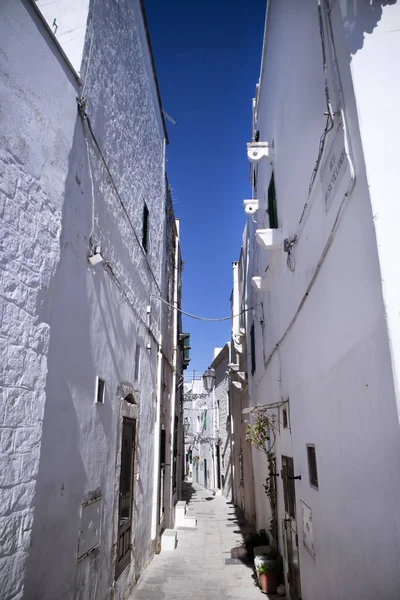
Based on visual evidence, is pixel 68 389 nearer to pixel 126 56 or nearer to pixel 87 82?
pixel 87 82

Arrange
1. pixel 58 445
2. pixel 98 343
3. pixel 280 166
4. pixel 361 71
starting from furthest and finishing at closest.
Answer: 1. pixel 280 166
2. pixel 98 343
3. pixel 58 445
4. pixel 361 71

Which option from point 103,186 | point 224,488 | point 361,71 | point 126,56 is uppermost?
point 126,56

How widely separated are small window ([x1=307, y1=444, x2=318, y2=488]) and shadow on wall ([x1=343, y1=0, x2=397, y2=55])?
3.65 m

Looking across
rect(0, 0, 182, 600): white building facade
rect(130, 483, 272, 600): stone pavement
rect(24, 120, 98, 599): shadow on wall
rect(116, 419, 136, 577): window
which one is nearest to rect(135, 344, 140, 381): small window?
rect(0, 0, 182, 600): white building facade

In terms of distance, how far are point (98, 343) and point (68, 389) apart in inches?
40.6

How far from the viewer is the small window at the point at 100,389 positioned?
14.9 ft

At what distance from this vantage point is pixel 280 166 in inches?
245

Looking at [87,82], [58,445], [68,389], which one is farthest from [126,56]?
[58,445]

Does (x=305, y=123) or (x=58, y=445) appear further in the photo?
(x=305, y=123)

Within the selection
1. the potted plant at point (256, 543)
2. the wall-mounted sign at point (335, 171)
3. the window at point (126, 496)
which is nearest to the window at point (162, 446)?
the potted plant at point (256, 543)

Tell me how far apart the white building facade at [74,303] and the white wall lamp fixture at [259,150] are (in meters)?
1.97

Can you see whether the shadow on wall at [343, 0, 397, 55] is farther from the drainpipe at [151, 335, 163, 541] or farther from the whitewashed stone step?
the whitewashed stone step

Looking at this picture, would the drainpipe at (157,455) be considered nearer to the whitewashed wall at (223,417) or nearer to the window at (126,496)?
the window at (126,496)

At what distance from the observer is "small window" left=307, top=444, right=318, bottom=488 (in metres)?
4.32
